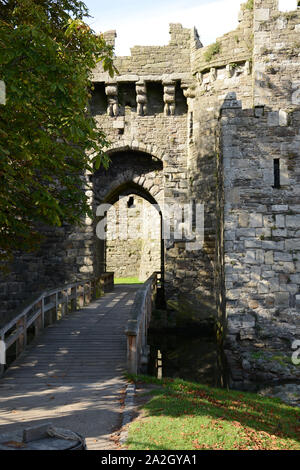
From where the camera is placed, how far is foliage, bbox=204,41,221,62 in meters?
13.4

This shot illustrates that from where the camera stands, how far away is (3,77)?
19.9 ft

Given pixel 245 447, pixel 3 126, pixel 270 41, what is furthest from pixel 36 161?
pixel 270 41

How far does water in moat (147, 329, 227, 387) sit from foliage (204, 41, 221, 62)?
8.79 meters

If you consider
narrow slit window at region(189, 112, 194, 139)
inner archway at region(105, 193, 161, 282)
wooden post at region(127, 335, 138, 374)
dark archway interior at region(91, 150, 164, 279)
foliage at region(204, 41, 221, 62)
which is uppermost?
foliage at region(204, 41, 221, 62)

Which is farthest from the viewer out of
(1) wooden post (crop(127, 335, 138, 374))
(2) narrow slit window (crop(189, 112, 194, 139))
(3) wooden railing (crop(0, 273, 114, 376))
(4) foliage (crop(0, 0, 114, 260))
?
(2) narrow slit window (crop(189, 112, 194, 139))

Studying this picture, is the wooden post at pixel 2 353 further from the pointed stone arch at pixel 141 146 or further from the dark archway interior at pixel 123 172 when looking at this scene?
the pointed stone arch at pixel 141 146

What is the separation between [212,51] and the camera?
1352 centimetres

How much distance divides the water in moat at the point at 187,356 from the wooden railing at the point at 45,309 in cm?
252

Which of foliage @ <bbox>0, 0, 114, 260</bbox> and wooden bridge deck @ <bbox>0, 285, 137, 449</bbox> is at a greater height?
foliage @ <bbox>0, 0, 114, 260</bbox>

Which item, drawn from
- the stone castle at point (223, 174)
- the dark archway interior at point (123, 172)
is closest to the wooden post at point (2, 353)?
the stone castle at point (223, 174)

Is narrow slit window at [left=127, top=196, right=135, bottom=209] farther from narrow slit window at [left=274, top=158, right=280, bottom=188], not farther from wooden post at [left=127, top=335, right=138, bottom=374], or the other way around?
wooden post at [left=127, top=335, right=138, bottom=374]

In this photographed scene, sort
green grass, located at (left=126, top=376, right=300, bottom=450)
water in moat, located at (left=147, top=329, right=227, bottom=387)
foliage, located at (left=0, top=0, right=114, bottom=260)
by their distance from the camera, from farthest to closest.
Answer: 1. water in moat, located at (left=147, top=329, right=227, bottom=387)
2. foliage, located at (left=0, top=0, right=114, bottom=260)
3. green grass, located at (left=126, top=376, right=300, bottom=450)

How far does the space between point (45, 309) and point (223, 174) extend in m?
5.10

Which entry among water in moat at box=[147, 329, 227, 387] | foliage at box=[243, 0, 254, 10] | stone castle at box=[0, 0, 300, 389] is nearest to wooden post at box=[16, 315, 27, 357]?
water in moat at box=[147, 329, 227, 387]
